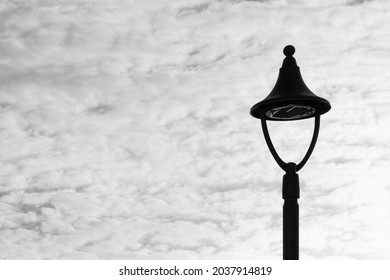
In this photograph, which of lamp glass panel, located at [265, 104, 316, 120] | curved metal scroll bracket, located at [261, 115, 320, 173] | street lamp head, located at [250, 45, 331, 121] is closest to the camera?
curved metal scroll bracket, located at [261, 115, 320, 173]

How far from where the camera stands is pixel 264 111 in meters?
7.28

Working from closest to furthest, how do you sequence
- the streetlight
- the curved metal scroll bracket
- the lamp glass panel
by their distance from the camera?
the streetlight
the curved metal scroll bracket
the lamp glass panel

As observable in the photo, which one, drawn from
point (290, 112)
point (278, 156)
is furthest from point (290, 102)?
point (278, 156)

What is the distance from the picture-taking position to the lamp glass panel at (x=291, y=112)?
285 inches

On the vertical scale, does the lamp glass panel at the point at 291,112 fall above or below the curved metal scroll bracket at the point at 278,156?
above

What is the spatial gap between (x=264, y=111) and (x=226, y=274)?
3.98m

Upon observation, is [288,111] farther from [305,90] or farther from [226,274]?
[226,274]

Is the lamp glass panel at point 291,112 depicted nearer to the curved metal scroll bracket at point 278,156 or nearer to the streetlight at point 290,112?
the streetlight at point 290,112

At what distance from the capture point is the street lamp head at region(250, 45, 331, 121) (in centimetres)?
711

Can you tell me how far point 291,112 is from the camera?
7.42 metres

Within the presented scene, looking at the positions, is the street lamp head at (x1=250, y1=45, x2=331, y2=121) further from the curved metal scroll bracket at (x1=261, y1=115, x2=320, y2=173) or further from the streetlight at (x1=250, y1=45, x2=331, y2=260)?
the curved metal scroll bracket at (x1=261, y1=115, x2=320, y2=173)

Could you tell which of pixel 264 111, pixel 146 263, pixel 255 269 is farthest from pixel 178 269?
pixel 264 111

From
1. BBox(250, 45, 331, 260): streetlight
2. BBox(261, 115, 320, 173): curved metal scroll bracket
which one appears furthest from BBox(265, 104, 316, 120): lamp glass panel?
BBox(261, 115, 320, 173): curved metal scroll bracket

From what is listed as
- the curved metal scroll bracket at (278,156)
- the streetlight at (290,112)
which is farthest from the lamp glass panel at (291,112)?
the curved metal scroll bracket at (278,156)
